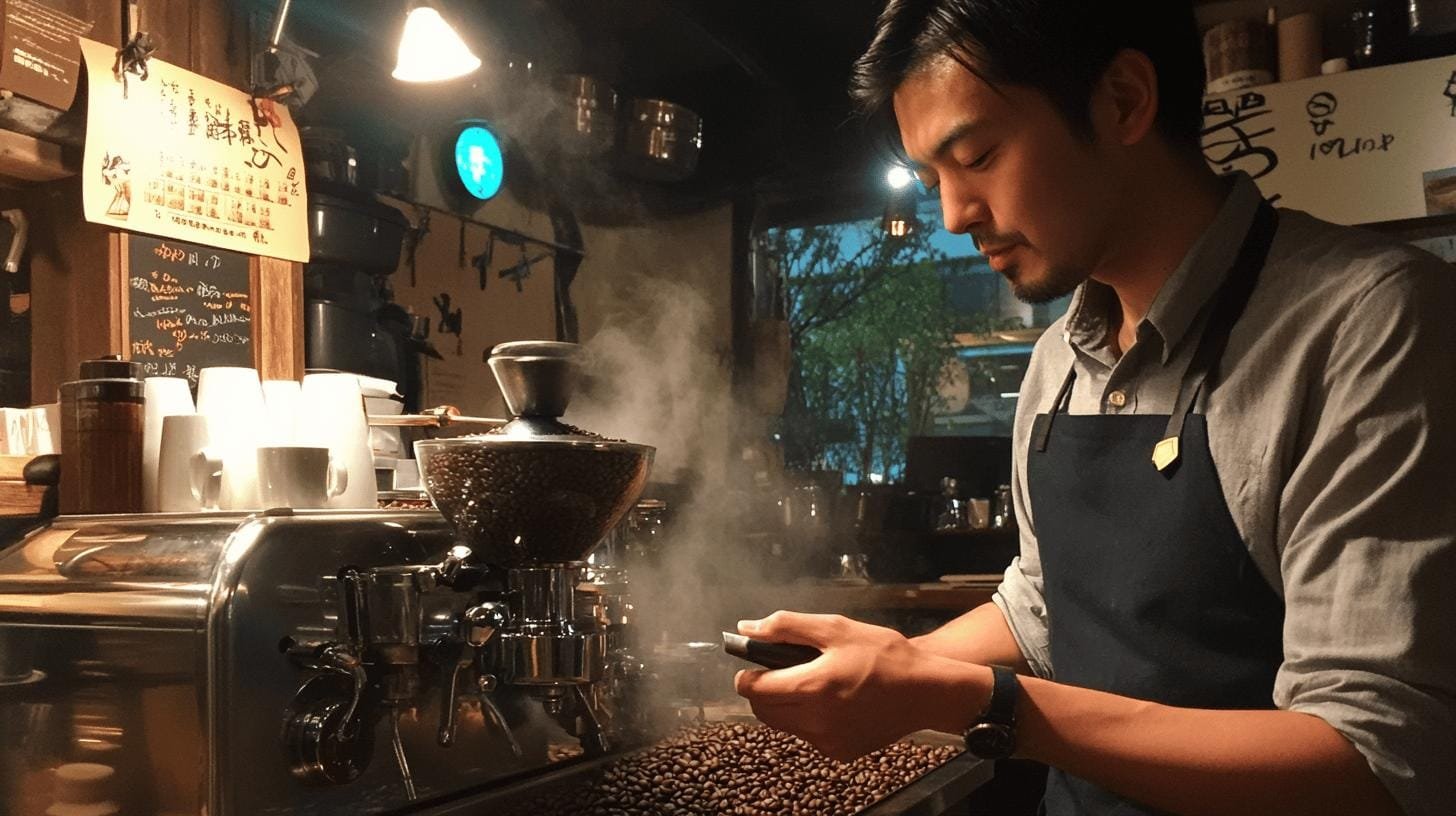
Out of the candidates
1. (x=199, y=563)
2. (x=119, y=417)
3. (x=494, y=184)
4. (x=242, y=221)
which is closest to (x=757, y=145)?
(x=494, y=184)

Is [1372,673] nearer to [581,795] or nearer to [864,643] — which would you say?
[864,643]

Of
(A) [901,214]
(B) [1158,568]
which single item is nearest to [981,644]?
(B) [1158,568]

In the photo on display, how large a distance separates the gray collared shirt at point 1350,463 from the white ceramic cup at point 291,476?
4.45 feet

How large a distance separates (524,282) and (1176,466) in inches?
150

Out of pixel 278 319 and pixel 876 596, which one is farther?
pixel 876 596

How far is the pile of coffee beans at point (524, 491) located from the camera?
4.93ft

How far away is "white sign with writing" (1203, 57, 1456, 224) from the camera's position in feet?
11.8

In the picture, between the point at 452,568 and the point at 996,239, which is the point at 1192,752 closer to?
the point at 996,239

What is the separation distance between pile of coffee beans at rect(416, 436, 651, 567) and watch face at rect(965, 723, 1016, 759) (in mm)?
596

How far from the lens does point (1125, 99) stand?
5.07 ft

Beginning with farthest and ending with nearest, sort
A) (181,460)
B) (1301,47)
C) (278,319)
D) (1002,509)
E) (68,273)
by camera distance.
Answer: (1002,509) → (1301,47) → (278,319) → (68,273) → (181,460)

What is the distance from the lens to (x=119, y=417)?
1.99 metres

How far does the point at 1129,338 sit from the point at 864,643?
0.70 m

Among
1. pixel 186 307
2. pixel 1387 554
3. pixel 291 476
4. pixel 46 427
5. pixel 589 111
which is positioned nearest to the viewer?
pixel 1387 554
